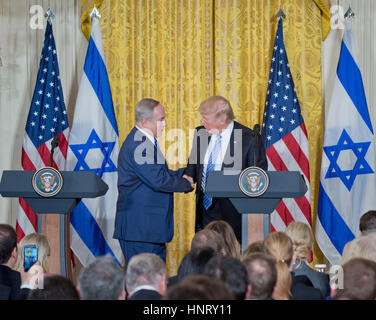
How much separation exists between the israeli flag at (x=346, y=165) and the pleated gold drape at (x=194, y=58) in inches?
17.1

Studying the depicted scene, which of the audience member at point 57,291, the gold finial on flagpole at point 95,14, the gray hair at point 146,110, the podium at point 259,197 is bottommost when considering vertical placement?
the audience member at point 57,291

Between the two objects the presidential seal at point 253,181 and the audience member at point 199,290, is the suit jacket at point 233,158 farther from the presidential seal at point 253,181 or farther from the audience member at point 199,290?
the audience member at point 199,290

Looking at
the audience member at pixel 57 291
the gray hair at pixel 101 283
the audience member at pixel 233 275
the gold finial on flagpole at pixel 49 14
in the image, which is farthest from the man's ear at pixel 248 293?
the gold finial on flagpole at pixel 49 14

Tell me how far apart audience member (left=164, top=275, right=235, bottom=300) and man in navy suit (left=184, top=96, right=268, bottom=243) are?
3.00 metres

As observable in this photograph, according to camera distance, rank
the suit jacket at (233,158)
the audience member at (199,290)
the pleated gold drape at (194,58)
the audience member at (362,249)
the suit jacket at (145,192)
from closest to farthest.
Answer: the audience member at (199,290), the audience member at (362,249), the suit jacket at (145,192), the suit jacket at (233,158), the pleated gold drape at (194,58)

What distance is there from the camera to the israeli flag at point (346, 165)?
661 centimetres

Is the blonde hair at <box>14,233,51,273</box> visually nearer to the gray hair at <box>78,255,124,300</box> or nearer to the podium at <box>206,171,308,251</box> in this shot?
the gray hair at <box>78,255,124,300</box>

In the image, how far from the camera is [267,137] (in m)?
6.71

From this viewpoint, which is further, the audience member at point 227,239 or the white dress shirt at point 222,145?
the white dress shirt at point 222,145

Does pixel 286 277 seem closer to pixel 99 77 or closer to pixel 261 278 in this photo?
pixel 261 278

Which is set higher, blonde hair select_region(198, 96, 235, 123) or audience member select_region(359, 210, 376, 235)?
blonde hair select_region(198, 96, 235, 123)

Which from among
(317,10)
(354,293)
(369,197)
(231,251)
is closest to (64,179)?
(231,251)

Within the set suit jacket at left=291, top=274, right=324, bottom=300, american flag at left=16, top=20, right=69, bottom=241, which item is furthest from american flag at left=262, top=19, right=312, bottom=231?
suit jacket at left=291, top=274, right=324, bottom=300

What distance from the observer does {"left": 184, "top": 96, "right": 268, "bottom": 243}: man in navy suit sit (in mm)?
5105
